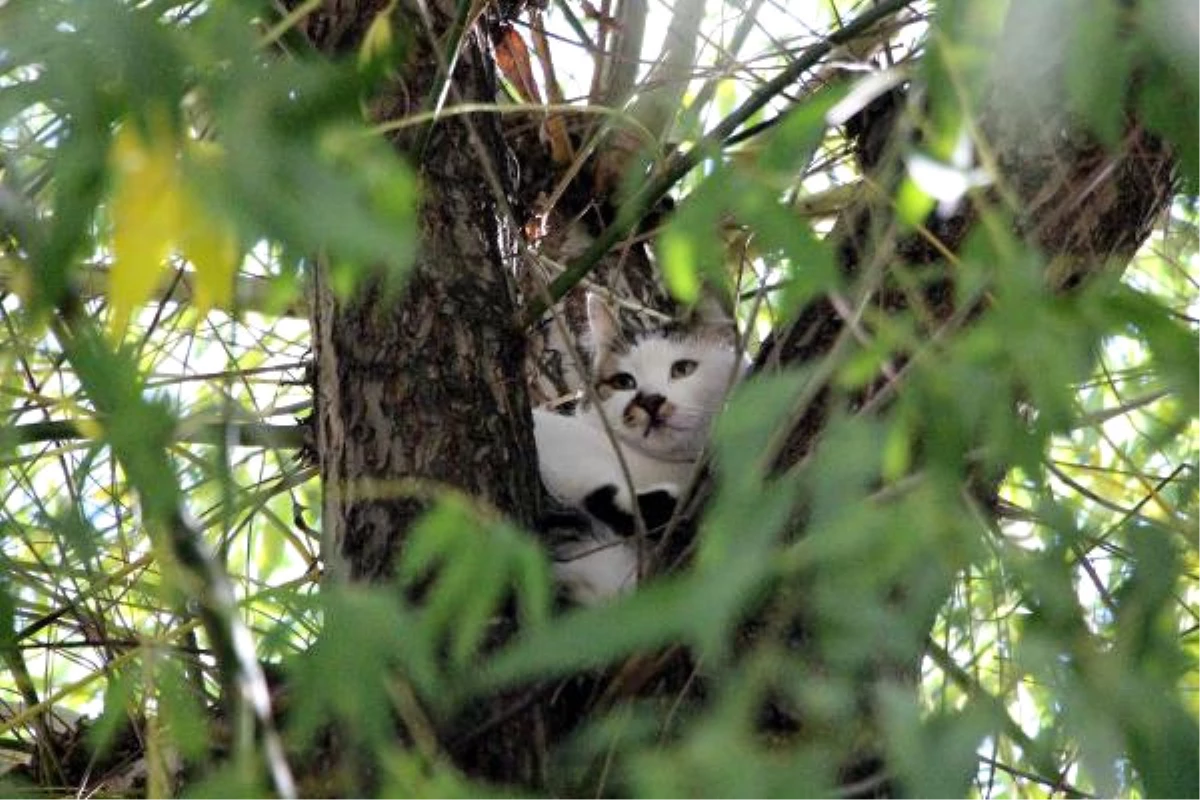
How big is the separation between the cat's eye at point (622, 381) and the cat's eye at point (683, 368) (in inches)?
3.6

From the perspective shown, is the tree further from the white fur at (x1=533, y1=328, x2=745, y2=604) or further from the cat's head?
the cat's head

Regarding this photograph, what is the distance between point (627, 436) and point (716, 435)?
1.75 metres

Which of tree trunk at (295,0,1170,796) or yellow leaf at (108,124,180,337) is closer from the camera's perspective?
yellow leaf at (108,124,180,337)

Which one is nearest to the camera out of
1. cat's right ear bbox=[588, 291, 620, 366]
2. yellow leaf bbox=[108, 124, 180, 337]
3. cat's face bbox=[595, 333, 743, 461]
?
yellow leaf bbox=[108, 124, 180, 337]

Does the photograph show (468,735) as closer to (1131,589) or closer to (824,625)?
(824,625)

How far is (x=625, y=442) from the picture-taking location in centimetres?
323

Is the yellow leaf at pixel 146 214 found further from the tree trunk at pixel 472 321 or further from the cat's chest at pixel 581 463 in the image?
the cat's chest at pixel 581 463

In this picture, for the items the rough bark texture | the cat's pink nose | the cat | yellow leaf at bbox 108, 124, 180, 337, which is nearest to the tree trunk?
the rough bark texture

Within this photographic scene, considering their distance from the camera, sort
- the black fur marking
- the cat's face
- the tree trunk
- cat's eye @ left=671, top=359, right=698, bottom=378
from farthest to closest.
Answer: cat's eye @ left=671, top=359, right=698, bottom=378, the cat's face, the black fur marking, the tree trunk

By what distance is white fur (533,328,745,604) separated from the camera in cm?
255

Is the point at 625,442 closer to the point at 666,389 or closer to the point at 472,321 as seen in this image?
the point at 666,389

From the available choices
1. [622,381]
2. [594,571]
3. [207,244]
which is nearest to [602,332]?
[622,381]

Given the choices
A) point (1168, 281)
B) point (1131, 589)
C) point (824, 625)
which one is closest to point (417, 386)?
point (824, 625)

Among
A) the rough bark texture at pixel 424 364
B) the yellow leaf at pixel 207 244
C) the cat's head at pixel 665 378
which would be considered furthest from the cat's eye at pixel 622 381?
the yellow leaf at pixel 207 244
